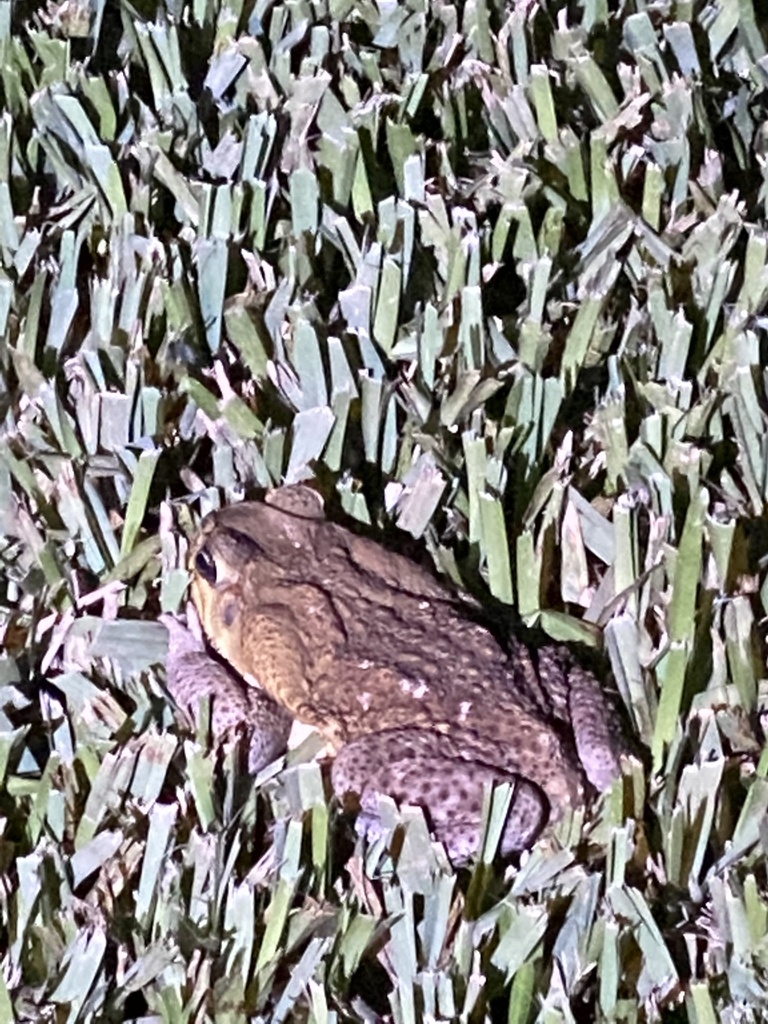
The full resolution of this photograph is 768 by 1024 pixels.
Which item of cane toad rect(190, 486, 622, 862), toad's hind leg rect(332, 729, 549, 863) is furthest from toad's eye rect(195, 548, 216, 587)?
toad's hind leg rect(332, 729, 549, 863)

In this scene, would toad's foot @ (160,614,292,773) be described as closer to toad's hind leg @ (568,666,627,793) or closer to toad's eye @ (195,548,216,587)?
toad's eye @ (195,548,216,587)

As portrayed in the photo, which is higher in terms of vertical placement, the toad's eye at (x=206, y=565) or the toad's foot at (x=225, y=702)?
the toad's eye at (x=206, y=565)

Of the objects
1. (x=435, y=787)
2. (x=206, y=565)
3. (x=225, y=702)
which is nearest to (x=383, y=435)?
(x=206, y=565)

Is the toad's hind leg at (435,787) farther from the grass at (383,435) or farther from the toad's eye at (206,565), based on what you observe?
the toad's eye at (206,565)

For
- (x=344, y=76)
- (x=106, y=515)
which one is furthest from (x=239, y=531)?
(x=344, y=76)

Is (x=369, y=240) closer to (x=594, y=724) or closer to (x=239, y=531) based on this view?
(x=239, y=531)

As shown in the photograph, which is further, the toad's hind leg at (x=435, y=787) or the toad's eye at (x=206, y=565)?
the toad's eye at (x=206, y=565)

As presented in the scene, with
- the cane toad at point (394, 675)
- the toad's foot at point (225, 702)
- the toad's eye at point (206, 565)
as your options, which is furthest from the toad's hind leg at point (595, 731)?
the toad's eye at point (206, 565)
